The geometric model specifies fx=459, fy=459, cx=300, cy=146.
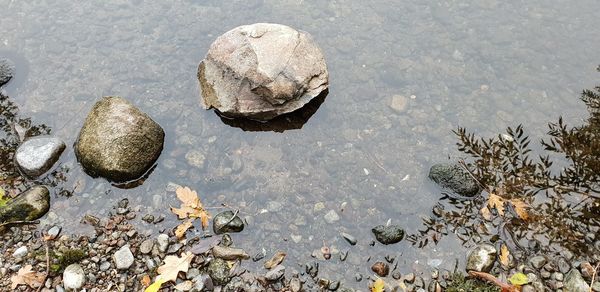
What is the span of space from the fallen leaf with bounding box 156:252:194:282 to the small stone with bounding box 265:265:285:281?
82cm

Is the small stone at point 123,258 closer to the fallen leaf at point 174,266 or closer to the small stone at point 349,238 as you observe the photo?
the fallen leaf at point 174,266

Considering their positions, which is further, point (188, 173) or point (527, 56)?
point (527, 56)

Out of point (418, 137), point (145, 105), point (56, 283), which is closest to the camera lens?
point (56, 283)

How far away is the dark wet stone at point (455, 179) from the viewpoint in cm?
520

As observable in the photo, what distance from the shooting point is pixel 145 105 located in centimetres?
633

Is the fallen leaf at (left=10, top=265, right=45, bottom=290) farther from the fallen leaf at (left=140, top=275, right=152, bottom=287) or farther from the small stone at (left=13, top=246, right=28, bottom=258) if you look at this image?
the fallen leaf at (left=140, top=275, right=152, bottom=287)

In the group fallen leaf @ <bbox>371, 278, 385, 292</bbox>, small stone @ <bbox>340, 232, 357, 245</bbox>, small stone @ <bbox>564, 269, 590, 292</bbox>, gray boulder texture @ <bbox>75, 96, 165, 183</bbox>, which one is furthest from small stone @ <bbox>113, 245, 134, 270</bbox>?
small stone @ <bbox>564, 269, 590, 292</bbox>

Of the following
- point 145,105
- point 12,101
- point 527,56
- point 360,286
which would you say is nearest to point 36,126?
point 12,101

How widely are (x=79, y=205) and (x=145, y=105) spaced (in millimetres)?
1658

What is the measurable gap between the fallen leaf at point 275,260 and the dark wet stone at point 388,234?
1.04 m

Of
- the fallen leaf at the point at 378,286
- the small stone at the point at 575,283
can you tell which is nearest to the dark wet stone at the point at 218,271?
the fallen leaf at the point at 378,286

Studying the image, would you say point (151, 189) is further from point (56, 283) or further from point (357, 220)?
point (357, 220)

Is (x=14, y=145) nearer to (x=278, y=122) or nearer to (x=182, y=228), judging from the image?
(x=182, y=228)

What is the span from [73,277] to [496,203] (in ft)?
14.6
